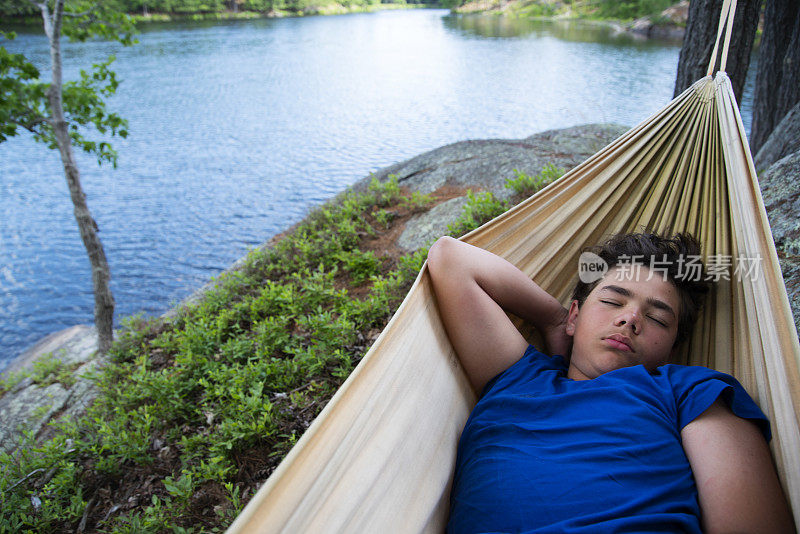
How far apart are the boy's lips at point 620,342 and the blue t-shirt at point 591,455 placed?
81 mm

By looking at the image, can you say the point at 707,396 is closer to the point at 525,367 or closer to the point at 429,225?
the point at 525,367

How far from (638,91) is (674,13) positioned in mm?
15133

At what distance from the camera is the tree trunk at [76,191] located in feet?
12.2

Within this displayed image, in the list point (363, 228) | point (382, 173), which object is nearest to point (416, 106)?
point (382, 173)

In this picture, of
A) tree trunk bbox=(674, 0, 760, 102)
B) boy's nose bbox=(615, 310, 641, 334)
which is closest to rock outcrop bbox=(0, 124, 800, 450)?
boy's nose bbox=(615, 310, 641, 334)

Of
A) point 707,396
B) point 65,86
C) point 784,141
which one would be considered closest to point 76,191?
point 65,86

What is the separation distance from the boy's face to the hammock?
197 millimetres

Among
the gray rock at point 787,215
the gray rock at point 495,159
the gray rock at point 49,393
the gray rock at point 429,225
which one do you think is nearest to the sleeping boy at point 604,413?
the gray rock at point 787,215

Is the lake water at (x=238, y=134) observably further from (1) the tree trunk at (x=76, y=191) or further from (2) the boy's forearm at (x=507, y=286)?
(2) the boy's forearm at (x=507, y=286)

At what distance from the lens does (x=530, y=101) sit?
11859mm

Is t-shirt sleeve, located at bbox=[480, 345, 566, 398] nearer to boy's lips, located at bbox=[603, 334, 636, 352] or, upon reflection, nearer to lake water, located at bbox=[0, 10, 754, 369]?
boy's lips, located at bbox=[603, 334, 636, 352]

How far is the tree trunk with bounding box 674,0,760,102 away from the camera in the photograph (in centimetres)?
310

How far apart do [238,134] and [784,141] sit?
32.2 ft

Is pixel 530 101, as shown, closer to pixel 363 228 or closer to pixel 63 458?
pixel 363 228
